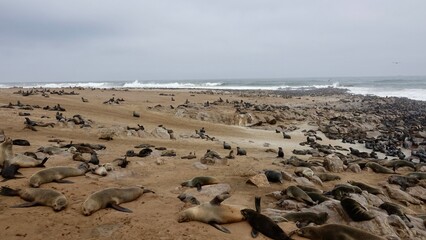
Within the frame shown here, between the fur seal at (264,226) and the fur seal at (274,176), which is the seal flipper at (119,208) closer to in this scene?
the fur seal at (264,226)

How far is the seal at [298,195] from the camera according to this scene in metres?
7.09

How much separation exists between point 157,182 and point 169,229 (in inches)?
114

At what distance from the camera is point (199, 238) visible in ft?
16.8

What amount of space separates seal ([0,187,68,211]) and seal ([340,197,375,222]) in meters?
4.99

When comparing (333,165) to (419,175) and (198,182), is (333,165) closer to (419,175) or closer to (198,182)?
(419,175)

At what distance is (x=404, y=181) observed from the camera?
31.2 ft

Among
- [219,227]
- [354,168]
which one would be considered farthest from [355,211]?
[354,168]

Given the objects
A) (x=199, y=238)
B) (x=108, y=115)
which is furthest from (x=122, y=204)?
(x=108, y=115)

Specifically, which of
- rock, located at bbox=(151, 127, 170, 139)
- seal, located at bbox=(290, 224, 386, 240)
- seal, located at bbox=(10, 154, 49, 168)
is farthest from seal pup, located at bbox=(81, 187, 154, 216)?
rock, located at bbox=(151, 127, 170, 139)

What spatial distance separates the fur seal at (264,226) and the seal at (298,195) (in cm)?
178

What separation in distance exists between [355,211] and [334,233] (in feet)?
3.55

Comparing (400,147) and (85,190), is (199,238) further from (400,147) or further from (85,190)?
(400,147)

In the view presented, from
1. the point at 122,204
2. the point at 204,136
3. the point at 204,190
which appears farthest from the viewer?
the point at 204,136

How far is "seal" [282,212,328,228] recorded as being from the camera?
6090 millimetres
